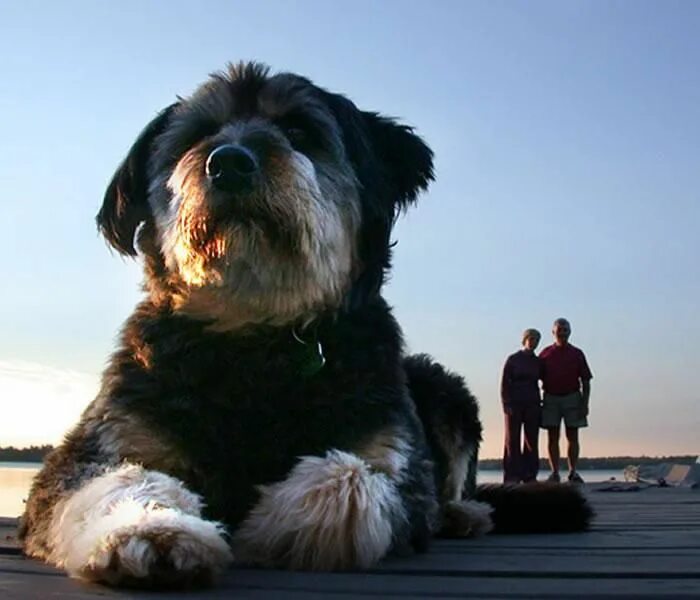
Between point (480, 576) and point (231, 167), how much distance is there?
174cm

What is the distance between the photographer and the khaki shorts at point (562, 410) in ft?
45.7

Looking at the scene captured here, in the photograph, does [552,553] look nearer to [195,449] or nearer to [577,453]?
[195,449]

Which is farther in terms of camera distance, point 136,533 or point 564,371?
point 564,371

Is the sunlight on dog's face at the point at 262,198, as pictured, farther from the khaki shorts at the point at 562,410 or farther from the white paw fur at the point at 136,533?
the khaki shorts at the point at 562,410

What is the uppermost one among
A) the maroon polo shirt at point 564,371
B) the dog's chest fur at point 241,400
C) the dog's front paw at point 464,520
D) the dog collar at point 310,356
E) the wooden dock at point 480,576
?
the maroon polo shirt at point 564,371

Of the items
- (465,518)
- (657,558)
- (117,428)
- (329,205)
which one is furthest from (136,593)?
(465,518)

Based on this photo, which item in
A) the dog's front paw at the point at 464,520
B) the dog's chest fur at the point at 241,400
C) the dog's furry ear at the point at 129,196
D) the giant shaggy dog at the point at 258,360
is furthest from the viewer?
the dog's front paw at the point at 464,520

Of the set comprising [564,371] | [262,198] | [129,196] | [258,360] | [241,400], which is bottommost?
[241,400]

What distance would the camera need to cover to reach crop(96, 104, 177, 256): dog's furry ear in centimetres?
464

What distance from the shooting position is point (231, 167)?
12.9ft

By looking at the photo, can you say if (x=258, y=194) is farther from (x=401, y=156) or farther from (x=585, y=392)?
(x=585, y=392)

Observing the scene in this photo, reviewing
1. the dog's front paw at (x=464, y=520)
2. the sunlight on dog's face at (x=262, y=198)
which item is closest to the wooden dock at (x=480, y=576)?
the dog's front paw at (x=464, y=520)

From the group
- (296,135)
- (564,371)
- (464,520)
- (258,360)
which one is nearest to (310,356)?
(258,360)

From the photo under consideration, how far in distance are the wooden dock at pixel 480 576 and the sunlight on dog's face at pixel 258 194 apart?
1.20m
